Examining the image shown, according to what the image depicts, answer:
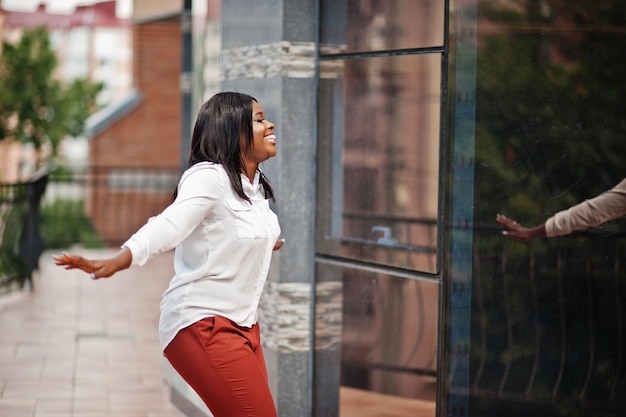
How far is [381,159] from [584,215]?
1.02m

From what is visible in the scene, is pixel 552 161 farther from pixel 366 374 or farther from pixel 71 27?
pixel 71 27

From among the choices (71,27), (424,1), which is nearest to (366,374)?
(424,1)

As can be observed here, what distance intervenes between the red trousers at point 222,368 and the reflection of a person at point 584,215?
1.64m

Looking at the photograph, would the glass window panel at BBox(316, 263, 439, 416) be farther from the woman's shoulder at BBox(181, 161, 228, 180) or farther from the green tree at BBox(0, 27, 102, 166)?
the green tree at BBox(0, 27, 102, 166)

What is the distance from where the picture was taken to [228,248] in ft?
12.1

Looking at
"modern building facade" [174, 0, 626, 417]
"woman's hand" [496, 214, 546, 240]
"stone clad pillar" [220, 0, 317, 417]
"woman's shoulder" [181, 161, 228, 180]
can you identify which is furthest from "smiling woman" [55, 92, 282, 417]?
"stone clad pillar" [220, 0, 317, 417]

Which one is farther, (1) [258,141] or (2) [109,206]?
(2) [109,206]

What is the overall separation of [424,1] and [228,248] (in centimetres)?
180

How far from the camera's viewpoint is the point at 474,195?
186 inches

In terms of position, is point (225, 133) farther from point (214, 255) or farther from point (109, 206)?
point (109, 206)

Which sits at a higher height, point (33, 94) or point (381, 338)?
point (33, 94)

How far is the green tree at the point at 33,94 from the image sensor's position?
24.0 m

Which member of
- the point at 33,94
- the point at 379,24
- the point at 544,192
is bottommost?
the point at 544,192

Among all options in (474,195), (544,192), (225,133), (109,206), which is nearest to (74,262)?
(225,133)
